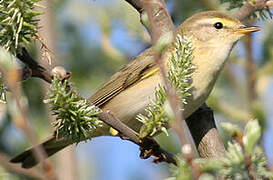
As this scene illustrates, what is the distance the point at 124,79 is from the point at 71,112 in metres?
1.68

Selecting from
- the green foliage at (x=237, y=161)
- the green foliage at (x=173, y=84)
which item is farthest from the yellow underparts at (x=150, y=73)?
the green foliage at (x=237, y=161)

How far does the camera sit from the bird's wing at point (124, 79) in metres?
3.38

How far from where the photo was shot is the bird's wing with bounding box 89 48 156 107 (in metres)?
3.38

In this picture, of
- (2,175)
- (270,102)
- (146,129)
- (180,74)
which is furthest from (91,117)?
(270,102)

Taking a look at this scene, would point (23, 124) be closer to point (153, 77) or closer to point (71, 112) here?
point (71, 112)

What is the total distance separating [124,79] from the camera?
11.3 feet

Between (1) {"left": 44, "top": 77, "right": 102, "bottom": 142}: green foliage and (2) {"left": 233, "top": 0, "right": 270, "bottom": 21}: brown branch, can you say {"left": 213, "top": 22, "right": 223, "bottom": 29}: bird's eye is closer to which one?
(2) {"left": 233, "top": 0, "right": 270, "bottom": 21}: brown branch

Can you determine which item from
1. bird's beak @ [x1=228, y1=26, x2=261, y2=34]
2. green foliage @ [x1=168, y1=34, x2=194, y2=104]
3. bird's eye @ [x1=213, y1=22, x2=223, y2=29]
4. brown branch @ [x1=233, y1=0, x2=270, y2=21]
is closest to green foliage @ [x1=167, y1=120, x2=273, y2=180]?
green foliage @ [x1=168, y1=34, x2=194, y2=104]

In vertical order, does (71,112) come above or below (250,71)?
above

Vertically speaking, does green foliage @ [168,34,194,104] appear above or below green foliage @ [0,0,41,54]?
below

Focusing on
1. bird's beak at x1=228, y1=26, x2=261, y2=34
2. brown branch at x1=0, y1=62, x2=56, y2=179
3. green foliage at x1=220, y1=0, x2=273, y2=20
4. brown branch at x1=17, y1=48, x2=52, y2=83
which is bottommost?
bird's beak at x1=228, y1=26, x2=261, y2=34

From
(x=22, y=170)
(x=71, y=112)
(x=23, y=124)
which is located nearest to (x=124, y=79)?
(x=22, y=170)

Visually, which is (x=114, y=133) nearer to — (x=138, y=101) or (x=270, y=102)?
(x=138, y=101)

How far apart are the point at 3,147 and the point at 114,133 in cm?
114
